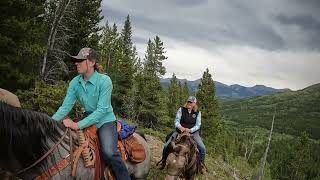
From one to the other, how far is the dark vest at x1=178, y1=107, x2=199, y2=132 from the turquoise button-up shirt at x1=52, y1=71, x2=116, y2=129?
6.45m

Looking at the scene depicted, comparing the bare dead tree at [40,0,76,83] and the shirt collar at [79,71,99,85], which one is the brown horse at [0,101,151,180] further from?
the bare dead tree at [40,0,76,83]

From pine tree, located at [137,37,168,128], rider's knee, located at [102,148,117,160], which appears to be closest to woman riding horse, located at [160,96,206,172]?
rider's knee, located at [102,148,117,160]

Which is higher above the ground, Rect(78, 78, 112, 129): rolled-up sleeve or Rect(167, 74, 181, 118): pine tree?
Rect(78, 78, 112, 129): rolled-up sleeve

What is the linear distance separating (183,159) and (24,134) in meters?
5.89

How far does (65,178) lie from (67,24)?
86.0 feet

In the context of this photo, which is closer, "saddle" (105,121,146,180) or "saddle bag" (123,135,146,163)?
"saddle" (105,121,146,180)

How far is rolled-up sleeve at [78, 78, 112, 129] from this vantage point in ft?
19.3

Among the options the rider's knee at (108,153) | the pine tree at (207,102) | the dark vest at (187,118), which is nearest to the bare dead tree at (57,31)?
the dark vest at (187,118)

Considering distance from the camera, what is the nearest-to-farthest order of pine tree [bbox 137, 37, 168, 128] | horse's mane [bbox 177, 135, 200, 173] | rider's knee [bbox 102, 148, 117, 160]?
rider's knee [bbox 102, 148, 117, 160], horse's mane [bbox 177, 135, 200, 173], pine tree [bbox 137, 37, 168, 128]

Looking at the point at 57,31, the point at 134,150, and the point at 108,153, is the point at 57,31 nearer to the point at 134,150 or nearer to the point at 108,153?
the point at 134,150

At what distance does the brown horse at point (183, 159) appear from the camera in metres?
10.1

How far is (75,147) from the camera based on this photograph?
5.82 m

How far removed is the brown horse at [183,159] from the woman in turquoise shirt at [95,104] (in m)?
3.75

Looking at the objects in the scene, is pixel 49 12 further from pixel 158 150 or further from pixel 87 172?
pixel 87 172
